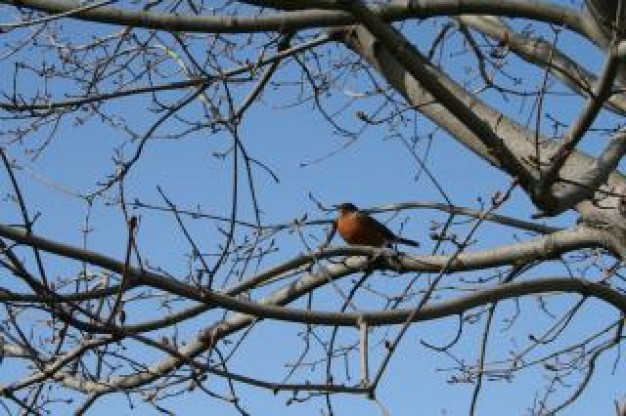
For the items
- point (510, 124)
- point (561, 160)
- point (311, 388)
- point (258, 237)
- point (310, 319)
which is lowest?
point (311, 388)

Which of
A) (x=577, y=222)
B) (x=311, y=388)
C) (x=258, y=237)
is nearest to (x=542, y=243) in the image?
(x=577, y=222)

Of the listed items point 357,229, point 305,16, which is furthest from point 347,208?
point 305,16

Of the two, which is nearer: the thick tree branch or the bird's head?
the thick tree branch

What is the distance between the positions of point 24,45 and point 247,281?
2353mm

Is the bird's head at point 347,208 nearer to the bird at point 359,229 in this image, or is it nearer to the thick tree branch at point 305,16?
the bird at point 359,229

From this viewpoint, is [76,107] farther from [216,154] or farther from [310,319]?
[310,319]

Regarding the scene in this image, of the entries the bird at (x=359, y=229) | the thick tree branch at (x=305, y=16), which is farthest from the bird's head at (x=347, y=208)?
the thick tree branch at (x=305, y=16)

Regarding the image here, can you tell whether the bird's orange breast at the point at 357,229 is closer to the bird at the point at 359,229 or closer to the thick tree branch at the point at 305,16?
the bird at the point at 359,229

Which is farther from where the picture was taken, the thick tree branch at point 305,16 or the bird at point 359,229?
the bird at point 359,229

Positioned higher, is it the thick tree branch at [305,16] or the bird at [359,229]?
the bird at [359,229]

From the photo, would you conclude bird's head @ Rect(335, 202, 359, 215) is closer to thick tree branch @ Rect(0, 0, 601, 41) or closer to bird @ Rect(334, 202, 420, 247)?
bird @ Rect(334, 202, 420, 247)

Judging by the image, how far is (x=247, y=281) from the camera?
16.8 feet

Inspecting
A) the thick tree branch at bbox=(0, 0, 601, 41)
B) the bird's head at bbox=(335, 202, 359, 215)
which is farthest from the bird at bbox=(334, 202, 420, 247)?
the thick tree branch at bbox=(0, 0, 601, 41)

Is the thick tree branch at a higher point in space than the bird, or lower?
lower
